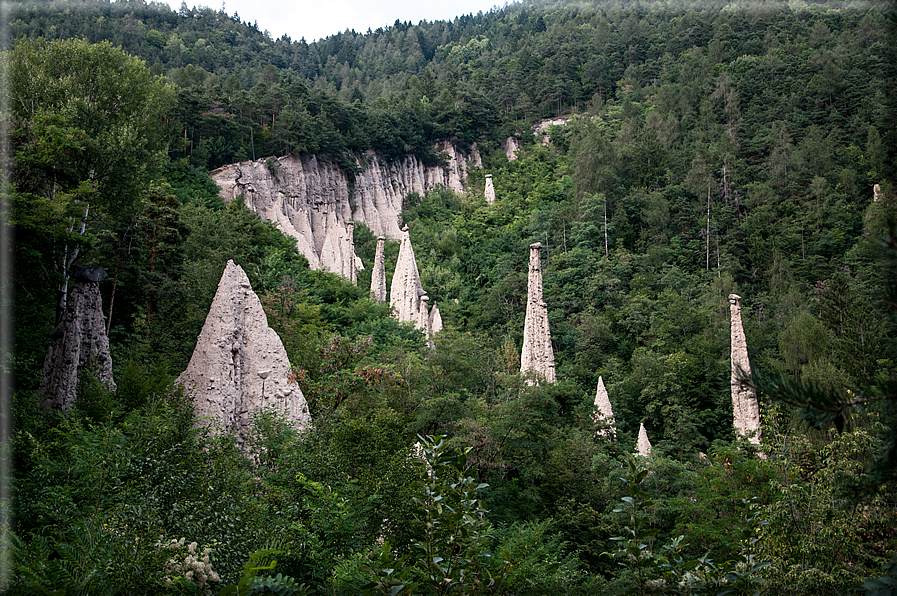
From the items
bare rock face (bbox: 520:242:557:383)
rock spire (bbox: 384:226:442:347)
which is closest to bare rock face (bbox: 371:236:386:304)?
rock spire (bbox: 384:226:442:347)

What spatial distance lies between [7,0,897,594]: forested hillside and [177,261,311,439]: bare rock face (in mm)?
756

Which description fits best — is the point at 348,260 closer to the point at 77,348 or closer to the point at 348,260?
the point at 348,260

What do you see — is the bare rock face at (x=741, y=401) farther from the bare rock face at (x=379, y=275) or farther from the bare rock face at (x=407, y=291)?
the bare rock face at (x=379, y=275)

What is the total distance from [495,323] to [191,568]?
123ft

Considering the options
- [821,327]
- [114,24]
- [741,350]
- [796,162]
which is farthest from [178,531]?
[114,24]

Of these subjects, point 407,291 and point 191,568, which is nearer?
point 191,568

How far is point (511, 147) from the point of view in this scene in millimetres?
77250

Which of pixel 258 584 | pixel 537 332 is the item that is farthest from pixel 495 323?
pixel 258 584

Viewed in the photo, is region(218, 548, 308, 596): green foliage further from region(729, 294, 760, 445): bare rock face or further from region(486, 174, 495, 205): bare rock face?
region(486, 174, 495, 205): bare rock face

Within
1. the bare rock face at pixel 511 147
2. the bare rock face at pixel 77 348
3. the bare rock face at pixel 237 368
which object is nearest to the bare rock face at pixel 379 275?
the bare rock face at pixel 237 368

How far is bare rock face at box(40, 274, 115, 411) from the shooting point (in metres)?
11.9

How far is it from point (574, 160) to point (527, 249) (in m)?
21.0

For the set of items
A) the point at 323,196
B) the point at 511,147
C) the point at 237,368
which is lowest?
the point at 237,368

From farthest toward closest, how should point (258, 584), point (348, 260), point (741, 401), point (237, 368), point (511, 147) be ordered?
point (511, 147), point (348, 260), point (741, 401), point (237, 368), point (258, 584)
